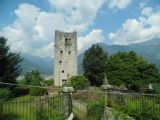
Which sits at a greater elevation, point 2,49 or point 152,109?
point 2,49

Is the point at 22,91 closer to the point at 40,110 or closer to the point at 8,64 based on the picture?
the point at 8,64

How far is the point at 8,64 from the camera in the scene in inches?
1458

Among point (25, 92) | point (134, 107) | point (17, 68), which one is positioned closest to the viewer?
point (134, 107)

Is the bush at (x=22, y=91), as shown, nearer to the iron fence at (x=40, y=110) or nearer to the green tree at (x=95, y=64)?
the green tree at (x=95, y=64)

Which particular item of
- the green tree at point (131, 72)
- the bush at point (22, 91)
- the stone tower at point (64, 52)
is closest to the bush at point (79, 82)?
the green tree at point (131, 72)

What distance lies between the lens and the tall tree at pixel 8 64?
117 feet

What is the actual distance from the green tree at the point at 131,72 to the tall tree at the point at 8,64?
23092 mm

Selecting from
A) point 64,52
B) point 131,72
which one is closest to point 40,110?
point 131,72

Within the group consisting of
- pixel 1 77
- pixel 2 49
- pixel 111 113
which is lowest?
pixel 111 113

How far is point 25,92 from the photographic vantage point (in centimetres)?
4303

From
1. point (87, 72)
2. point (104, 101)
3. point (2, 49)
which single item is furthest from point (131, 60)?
point (104, 101)

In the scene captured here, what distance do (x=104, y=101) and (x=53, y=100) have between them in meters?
2.30

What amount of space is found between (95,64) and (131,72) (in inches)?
315

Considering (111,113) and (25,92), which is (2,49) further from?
(111,113)
